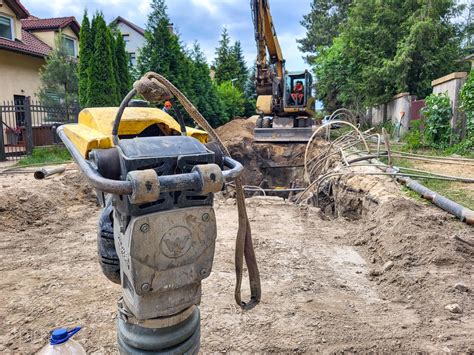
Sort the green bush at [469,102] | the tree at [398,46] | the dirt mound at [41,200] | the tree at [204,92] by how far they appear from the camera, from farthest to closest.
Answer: the tree at [204,92] < the tree at [398,46] < the green bush at [469,102] < the dirt mound at [41,200]

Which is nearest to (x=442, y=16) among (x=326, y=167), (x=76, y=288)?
(x=326, y=167)

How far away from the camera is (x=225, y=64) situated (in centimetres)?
3925

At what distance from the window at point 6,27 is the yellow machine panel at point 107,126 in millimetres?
18145

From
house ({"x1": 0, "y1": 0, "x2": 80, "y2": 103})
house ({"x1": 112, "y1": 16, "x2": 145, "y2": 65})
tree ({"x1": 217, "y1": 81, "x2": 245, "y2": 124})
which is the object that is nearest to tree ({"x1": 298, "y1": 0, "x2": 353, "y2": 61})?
tree ({"x1": 217, "y1": 81, "x2": 245, "y2": 124})

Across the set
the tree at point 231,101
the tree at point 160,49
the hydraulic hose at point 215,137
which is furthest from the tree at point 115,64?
the tree at point 231,101

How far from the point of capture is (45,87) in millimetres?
14195

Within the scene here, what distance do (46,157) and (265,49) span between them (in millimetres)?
7983

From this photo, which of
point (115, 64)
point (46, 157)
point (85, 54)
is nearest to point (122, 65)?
point (115, 64)

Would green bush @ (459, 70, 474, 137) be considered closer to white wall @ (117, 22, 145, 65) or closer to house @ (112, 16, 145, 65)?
house @ (112, 16, 145, 65)

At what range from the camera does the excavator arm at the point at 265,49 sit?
12.6m

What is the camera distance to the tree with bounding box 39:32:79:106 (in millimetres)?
13906

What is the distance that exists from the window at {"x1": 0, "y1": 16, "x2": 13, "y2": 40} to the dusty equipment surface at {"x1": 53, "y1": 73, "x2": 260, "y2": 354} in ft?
60.1

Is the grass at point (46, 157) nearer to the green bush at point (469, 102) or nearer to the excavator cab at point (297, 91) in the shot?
the excavator cab at point (297, 91)

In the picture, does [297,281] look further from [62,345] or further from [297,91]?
[297,91]
